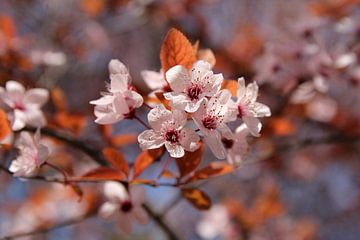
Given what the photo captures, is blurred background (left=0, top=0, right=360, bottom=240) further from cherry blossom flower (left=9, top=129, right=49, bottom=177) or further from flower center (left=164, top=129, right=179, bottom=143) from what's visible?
flower center (left=164, top=129, right=179, bottom=143)

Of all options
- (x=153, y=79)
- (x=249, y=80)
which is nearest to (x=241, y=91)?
(x=153, y=79)

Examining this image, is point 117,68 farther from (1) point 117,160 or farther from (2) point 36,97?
(2) point 36,97

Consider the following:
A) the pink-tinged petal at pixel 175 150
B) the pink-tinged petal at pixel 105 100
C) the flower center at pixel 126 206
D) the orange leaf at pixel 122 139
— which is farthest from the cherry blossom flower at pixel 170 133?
the orange leaf at pixel 122 139

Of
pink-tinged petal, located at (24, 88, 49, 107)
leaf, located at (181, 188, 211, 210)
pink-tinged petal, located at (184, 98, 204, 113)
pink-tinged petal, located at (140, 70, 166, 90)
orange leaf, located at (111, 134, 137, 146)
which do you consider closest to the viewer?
pink-tinged petal, located at (184, 98, 204, 113)

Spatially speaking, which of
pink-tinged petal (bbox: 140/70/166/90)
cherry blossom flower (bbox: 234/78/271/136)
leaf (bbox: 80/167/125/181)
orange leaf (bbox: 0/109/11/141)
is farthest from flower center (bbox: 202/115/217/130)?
orange leaf (bbox: 0/109/11/141)

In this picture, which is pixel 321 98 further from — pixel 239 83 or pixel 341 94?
pixel 239 83
